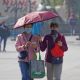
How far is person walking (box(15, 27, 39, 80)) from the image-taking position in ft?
34.9

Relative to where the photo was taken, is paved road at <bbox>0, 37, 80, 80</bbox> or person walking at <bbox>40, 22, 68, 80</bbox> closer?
person walking at <bbox>40, 22, 68, 80</bbox>

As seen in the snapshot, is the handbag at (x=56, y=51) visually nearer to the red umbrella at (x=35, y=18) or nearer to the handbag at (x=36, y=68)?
the handbag at (x=36, y=68)

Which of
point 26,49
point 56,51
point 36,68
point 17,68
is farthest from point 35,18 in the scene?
point 17,68

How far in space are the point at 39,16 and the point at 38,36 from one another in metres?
0.44

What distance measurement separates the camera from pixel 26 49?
10.7 meters

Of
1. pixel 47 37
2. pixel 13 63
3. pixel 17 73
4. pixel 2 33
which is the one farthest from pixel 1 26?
pixel 47 37

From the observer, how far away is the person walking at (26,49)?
34.9 feet

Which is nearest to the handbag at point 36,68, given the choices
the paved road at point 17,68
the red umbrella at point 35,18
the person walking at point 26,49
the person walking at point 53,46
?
the person walking at point 26,49

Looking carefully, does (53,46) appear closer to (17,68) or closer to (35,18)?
(35,18)

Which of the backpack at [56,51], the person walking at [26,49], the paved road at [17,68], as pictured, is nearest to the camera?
the person walking at [26,49]

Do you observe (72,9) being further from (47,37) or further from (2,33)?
(47,37)

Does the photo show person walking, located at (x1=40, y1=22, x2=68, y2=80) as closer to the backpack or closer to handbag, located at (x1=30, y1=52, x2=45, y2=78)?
the backpack

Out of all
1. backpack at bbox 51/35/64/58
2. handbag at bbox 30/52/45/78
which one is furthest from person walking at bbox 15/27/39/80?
backpack at bbox 51/35/64/58

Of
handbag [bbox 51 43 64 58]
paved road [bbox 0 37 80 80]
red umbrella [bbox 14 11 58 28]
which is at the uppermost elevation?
red umbrella [bbox 14 11 58 28]
